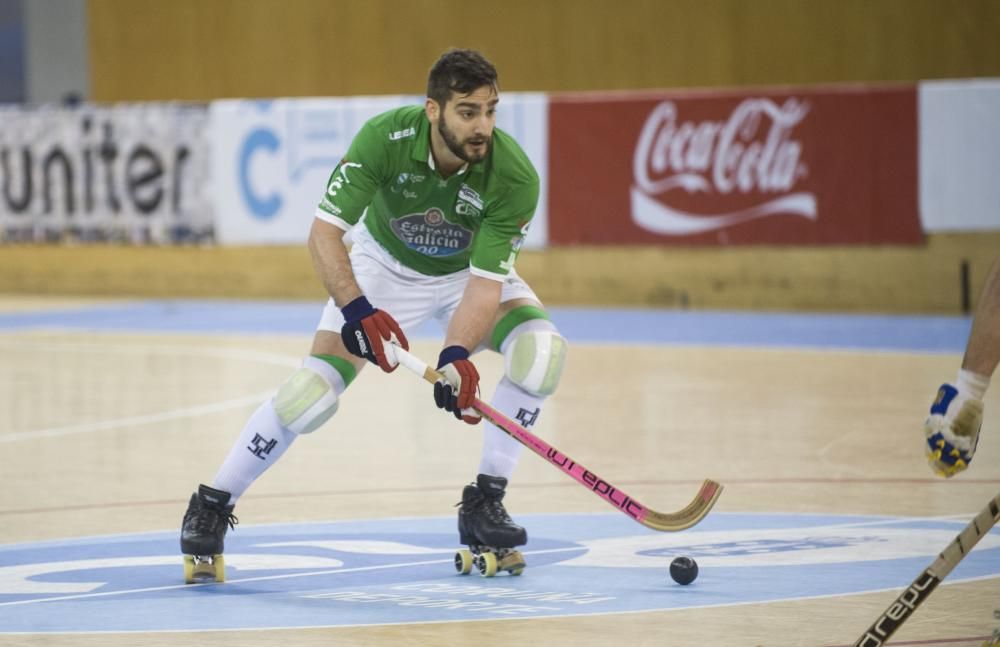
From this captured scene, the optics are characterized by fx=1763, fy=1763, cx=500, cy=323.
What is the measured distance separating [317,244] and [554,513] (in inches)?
73.8

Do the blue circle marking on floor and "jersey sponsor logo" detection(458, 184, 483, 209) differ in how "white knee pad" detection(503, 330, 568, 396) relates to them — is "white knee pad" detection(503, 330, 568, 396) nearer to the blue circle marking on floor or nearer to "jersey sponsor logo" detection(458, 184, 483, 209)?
"jersey sponsor logo" detection(458, 184, 483, 209)

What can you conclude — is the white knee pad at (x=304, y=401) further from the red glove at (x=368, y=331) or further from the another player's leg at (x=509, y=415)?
the another player's leg at (x=509, y=415)

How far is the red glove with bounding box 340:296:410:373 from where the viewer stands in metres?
6.30

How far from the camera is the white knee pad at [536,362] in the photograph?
655 centimetres

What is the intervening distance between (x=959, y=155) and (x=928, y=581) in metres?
12.2

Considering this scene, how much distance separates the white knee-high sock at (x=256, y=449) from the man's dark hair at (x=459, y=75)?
1.12m

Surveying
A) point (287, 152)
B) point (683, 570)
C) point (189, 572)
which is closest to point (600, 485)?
point (683, 570)

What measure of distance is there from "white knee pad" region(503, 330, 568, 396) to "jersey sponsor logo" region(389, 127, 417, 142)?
0.87m

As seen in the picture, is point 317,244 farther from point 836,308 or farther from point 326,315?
point 836,308

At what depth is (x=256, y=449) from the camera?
6488 millimetres

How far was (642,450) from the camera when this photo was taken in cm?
941

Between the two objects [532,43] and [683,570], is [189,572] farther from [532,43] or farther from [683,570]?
[532,43]

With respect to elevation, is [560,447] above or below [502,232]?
below

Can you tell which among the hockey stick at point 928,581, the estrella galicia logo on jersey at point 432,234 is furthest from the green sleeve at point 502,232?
the hockey stick at point 928,581
